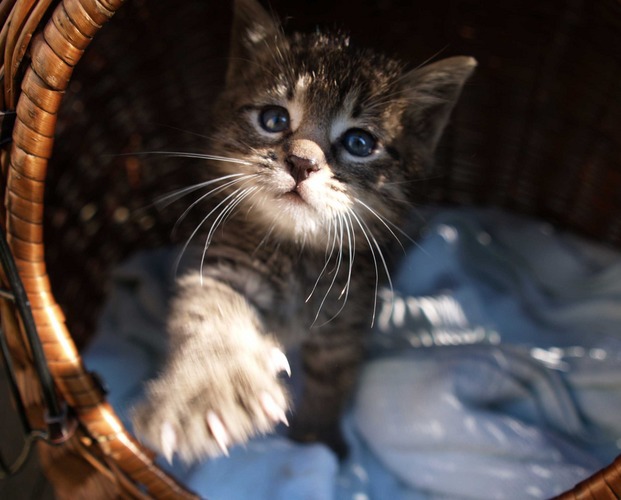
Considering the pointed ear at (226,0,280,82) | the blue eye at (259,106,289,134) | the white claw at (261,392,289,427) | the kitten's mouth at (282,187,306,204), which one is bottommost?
the white claw at (261,392,289,427)

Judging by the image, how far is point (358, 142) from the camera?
98 centimetres

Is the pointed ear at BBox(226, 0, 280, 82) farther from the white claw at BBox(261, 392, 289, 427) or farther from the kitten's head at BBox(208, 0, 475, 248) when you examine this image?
the white claw at BBox(261, 392, 289, 427)

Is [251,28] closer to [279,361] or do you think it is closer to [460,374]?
[279,361]

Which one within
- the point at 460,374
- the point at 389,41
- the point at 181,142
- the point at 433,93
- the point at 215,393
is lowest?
the point at 460,374

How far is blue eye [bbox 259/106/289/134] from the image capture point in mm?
977

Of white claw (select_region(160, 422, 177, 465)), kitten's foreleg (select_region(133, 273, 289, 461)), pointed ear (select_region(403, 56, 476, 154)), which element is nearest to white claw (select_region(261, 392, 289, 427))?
kitten's foreleg (select_region(133, 273, 289, 461))

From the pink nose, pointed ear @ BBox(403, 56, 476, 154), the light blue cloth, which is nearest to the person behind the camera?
the pink nose

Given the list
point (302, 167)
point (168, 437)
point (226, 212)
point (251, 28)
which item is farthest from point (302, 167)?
point (168, 437)

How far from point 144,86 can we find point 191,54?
5.8 inches

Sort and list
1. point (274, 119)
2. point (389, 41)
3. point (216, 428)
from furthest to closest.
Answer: point (389, 41) → point (274, 119) → point (216, 428)

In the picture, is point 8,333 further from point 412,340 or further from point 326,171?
point 412,340

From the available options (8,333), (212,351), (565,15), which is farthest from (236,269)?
(565,15)

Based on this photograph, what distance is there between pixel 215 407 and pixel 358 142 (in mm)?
480

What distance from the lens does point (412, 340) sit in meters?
1.48
